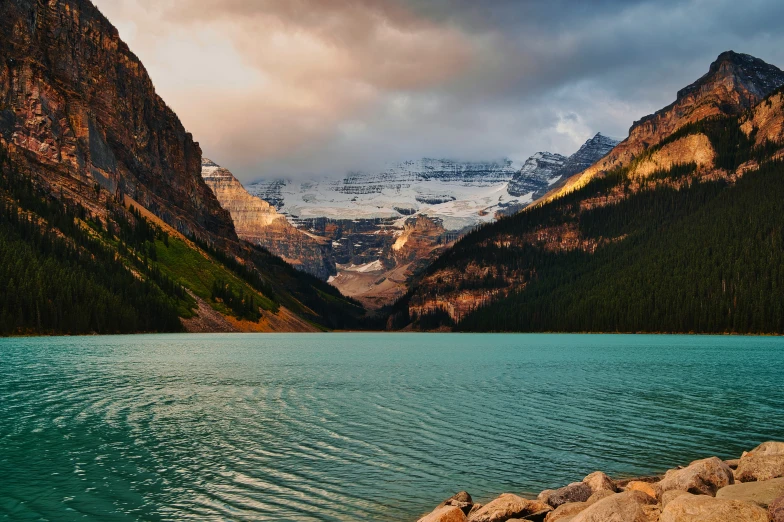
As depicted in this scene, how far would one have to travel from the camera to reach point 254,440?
118 feet

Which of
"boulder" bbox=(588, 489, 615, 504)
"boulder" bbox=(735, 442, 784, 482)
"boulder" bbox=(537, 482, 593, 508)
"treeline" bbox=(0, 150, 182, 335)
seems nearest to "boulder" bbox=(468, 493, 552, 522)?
"boulder" bbox=(537, 482, 593, 508)

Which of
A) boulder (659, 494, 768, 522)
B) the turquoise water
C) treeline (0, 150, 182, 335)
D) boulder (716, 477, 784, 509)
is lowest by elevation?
the turquoise water

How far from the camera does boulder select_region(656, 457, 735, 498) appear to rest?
69.6 feet

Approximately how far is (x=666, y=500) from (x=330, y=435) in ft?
73.2

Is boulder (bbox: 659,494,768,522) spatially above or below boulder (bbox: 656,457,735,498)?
above

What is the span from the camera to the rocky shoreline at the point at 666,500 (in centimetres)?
1634

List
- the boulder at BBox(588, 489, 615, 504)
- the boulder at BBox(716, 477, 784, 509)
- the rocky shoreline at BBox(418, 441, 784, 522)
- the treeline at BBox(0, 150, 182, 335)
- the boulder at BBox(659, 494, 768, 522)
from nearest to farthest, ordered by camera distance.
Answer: the boulder at BBox(659, 494, 768, 522)
the rocky shoreline at BBox(418, 441, 784, 522)
the boulder at BBox(716, 477, 784, 509)
the boulder at BBox(588, 489, 615, 504)
the treeline at BBox(0, 150, 182, 335)

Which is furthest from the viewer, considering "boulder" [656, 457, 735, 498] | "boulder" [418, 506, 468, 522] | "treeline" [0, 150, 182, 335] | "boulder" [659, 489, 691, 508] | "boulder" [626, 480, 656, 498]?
"treeline" [0, 150, 182, 335]

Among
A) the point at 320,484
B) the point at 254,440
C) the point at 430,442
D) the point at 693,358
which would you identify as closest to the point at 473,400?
the point at 430,442

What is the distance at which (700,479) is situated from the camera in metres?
21.4

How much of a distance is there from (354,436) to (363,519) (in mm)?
14730

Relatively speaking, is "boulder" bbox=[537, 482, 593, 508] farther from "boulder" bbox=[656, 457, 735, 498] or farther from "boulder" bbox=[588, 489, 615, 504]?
"boulder" bbox=[656, 457, 735, 498]

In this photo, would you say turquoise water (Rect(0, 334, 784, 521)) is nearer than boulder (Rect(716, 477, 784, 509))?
No

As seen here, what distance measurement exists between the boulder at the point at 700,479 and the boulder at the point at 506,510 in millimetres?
4432
